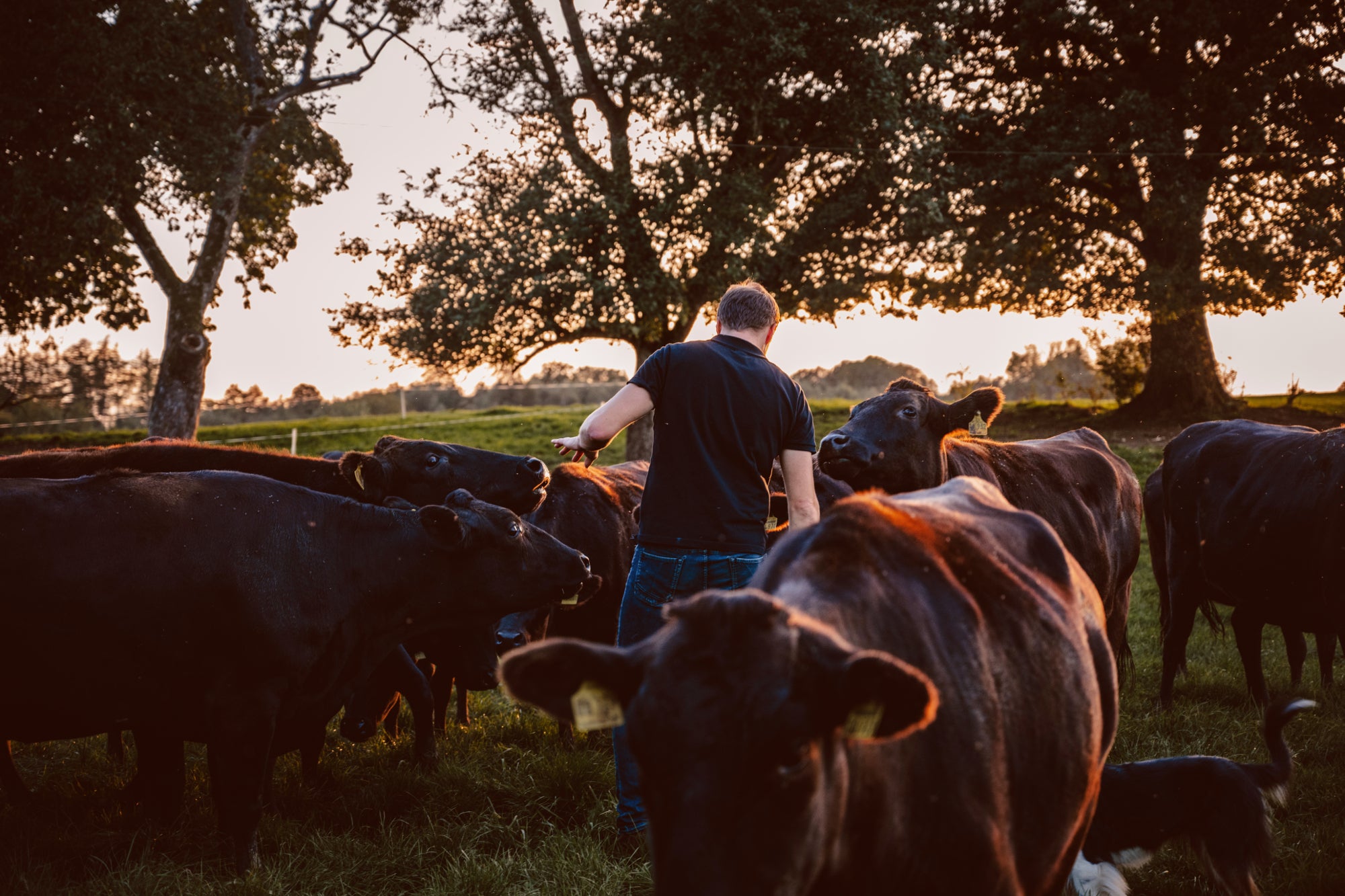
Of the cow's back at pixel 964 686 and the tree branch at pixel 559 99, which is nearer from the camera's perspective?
the cow's back at pixel 964 686

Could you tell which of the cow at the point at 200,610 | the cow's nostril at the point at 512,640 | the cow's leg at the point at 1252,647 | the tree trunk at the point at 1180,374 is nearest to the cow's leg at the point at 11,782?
the cow at the point at 200,610

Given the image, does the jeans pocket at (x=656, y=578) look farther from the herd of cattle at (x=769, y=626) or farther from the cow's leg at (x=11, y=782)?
the cow's leg at (x=11, y=782)

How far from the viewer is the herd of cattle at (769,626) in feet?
6.48

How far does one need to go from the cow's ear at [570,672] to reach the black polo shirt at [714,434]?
2057 mm

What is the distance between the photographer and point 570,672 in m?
2.17

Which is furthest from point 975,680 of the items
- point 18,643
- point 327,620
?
point 18,643

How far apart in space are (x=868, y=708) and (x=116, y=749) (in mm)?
6278

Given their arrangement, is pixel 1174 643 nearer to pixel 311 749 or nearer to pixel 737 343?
pixel 737 343

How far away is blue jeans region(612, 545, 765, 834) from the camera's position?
4242 millimetres

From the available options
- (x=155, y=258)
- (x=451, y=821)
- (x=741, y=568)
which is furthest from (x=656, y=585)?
(x=155, y=258)

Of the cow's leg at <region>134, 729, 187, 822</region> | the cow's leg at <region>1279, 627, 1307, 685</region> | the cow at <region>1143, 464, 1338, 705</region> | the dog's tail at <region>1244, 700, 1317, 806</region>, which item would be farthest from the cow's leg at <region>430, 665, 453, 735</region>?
the cow's leg at <region>1279, 627, 1307, 685</region>

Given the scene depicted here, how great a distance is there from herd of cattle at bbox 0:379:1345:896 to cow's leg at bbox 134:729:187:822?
2 centimetres

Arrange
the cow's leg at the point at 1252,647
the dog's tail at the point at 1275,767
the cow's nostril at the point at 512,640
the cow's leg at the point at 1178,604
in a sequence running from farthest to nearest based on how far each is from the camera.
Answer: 1. the cow's leg at the point at 1178,604
2. the cow's leg at the point at 1252,647
3. the cow's nostril at the point at 512,640
4. the dog's tail at the point at 1275,767

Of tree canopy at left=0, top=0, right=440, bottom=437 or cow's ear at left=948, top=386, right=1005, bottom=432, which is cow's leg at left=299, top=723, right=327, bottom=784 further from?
tree canopy at left=0, top=0, right=440, bottom=437
